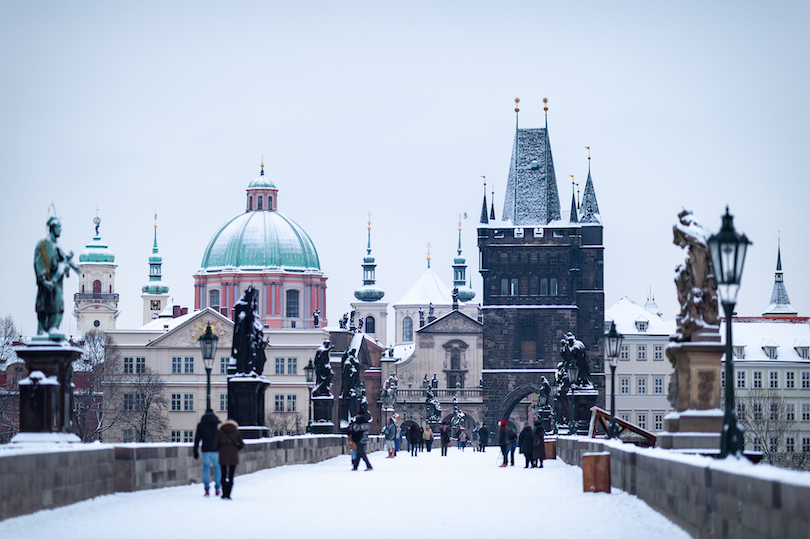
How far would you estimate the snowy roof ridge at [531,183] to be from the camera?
11538 cm

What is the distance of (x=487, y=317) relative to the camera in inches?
4437

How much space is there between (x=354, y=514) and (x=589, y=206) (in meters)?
104

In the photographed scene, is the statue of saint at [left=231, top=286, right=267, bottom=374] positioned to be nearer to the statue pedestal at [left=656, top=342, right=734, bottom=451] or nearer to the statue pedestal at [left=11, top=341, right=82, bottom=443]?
the statue pedestal at [left=11, top=341, right=82, bottom=443]

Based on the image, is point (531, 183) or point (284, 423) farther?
point (531, 183)

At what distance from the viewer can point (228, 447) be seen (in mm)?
21375

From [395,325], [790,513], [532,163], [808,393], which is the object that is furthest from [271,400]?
[790,513]

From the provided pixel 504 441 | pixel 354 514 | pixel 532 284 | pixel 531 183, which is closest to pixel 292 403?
pixel 532 284

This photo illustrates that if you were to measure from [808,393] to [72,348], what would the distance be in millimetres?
98529

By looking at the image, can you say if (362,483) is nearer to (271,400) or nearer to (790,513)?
(790,513)

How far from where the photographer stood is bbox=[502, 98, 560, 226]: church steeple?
115 m

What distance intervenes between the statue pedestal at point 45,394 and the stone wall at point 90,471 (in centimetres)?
55

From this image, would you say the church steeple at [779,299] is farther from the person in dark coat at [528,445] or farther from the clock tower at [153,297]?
the person in dark coat at [528,445]

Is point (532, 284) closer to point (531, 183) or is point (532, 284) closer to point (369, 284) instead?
point (531, 183)

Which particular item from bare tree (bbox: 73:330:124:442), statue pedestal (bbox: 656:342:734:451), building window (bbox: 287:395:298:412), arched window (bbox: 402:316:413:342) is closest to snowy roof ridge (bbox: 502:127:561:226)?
building window (bbox: 287:395:298:412)
